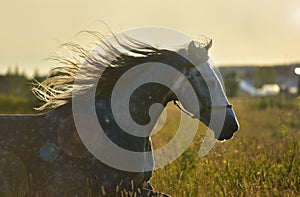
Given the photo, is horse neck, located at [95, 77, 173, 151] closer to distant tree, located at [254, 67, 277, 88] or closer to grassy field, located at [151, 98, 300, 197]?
grassy field, located at [151, 98, 300, 197]

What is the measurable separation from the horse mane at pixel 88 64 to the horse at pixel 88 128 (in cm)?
2

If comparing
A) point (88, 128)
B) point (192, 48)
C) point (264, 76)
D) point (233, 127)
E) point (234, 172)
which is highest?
point (192, 48)

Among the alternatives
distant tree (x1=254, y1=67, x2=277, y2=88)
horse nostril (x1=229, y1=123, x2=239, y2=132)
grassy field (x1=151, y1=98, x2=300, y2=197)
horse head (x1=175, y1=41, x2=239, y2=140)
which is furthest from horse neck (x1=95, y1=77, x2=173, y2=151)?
distant tree (x1=254, y1=67, x2=277, y2=88)

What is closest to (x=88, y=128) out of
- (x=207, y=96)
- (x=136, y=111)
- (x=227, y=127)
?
(x=136, y=111)

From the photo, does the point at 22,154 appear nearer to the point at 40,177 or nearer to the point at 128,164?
the point at 40,177

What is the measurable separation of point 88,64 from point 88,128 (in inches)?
31.2

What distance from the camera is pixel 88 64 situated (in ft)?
21.0

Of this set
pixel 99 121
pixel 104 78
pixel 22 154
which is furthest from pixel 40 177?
pixel 104 78

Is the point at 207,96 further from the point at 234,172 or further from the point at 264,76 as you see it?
the point at 264,76

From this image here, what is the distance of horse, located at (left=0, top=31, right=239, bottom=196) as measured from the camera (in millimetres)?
5883

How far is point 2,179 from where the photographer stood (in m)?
5.89

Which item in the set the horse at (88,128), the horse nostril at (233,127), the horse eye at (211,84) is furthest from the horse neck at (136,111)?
the horse nostril at (233,127)

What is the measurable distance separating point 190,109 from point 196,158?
279 cm

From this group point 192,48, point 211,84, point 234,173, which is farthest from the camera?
point 234,173
